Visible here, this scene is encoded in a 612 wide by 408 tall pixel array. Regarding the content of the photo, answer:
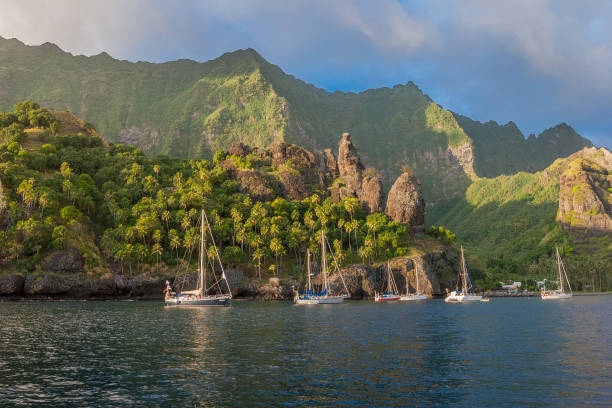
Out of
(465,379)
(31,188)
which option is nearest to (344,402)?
(465,379)

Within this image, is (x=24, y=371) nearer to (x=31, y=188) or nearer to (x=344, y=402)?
(x=344, y=402)

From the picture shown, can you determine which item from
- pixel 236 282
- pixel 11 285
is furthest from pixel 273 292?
pixel 11 285

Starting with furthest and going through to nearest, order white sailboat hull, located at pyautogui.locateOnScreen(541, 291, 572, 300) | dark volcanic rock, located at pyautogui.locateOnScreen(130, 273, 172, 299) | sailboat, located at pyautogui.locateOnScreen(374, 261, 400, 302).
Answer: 1. white sailboat hull, located at pyautogui.locateOnScreen(541, 291, 572, 300)
2. sailboat, located at pyautogui.locateOnScreen(374, 261, 400, 302)
3. dark volcanic rock, located at pyautogui.locateOnScreen(130, 273, 172, 299)

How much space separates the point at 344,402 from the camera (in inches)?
1112

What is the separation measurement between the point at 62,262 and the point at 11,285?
14012mm

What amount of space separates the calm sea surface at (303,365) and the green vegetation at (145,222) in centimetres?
7980

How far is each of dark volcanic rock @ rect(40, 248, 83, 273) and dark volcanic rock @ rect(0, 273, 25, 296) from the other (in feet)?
Result: 23.8

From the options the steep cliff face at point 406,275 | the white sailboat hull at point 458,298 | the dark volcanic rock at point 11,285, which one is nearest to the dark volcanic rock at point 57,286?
the dark volcanic rock at point 11,285

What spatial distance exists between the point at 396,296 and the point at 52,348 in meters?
119

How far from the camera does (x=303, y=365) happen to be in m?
39.7

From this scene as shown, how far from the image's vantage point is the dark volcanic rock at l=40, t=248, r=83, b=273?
135 meters

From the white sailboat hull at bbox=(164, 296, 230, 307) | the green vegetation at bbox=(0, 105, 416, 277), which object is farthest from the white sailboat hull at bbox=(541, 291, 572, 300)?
the white sailboat hull at bbox=(164, 296, 230, 307)

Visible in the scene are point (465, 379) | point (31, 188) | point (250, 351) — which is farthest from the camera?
point (31, 188)

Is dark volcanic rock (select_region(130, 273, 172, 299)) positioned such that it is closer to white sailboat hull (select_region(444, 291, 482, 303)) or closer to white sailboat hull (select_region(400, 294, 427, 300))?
white sailboat hull (select_region(400, 294, 427, 300))
